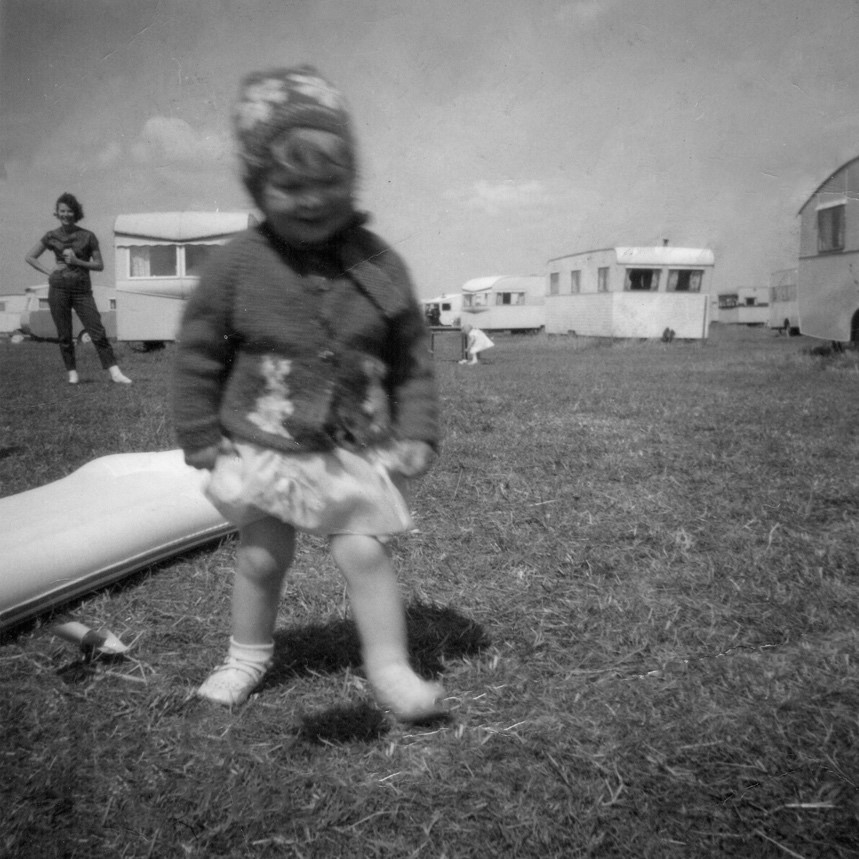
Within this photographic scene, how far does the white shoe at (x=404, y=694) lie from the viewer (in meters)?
1.63

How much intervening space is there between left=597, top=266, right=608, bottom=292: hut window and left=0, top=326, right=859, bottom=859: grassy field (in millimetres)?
17166

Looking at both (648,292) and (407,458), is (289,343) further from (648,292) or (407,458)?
(648,292)

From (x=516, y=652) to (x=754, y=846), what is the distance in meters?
0.81

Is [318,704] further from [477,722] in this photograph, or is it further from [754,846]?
[754,846]

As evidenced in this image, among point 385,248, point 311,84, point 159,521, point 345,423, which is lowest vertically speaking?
point 159,521

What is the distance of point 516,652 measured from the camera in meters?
2.07

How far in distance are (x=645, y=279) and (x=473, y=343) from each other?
28.5ft

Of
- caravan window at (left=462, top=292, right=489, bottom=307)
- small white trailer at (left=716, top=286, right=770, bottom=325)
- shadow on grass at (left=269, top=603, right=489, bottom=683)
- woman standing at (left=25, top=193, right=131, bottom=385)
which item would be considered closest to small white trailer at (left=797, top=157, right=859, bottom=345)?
woman standing at (left=25, top=193, right=131, bottom=385)

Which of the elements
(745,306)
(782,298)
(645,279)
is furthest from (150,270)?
(745,306)

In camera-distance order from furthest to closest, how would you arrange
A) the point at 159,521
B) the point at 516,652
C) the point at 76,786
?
1. the point at 159,521
2. the point at 516,652
3. the point at 76,786

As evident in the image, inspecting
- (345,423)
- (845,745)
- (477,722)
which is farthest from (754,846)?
(345,423)

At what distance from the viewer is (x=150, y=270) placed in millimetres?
13016

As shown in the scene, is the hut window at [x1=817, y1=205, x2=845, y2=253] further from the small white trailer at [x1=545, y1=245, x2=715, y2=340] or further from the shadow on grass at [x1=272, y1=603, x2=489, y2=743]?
the shadow on grass at [x1=272, y1=603, x2=489, y2=743]

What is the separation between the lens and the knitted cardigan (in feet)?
5.18
